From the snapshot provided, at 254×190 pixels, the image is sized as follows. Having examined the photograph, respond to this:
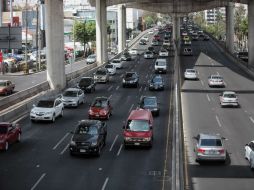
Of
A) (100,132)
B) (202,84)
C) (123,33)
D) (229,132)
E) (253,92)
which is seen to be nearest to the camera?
(100,132)

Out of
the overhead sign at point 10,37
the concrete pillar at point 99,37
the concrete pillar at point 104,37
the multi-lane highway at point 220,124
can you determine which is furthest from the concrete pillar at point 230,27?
the overhead sign at point 10,37

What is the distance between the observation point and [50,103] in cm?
4003

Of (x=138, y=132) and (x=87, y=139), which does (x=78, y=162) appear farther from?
(x=138, y=132)

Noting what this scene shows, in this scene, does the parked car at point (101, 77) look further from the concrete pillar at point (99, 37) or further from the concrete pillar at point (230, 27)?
the concrete pillar at point (230, 27)

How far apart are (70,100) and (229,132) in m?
14.4

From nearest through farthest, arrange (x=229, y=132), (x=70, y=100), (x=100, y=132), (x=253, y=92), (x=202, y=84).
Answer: (x=100, y=132) → (x=229, y=132) → (x=70, y=100) → (x=253, y=92) → (x=202, y=84)

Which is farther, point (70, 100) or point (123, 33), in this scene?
point (123, 33)

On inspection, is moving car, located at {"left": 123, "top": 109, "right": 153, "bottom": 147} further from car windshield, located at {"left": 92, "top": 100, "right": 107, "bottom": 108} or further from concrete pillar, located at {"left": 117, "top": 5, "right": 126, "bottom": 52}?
concrete pillar, located at {"left": 117, "top": 5, "right": 126, "bottom": 52}

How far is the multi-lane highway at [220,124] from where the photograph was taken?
87.9 ft

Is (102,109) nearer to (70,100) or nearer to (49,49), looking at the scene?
(70,100)

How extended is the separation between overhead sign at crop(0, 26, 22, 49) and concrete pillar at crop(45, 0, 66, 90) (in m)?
10.6

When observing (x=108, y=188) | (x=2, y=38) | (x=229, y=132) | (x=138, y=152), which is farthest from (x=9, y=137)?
(x=2, y=38)

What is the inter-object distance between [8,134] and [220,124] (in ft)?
55.2

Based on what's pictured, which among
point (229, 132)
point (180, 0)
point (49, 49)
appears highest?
point (180, 0)
